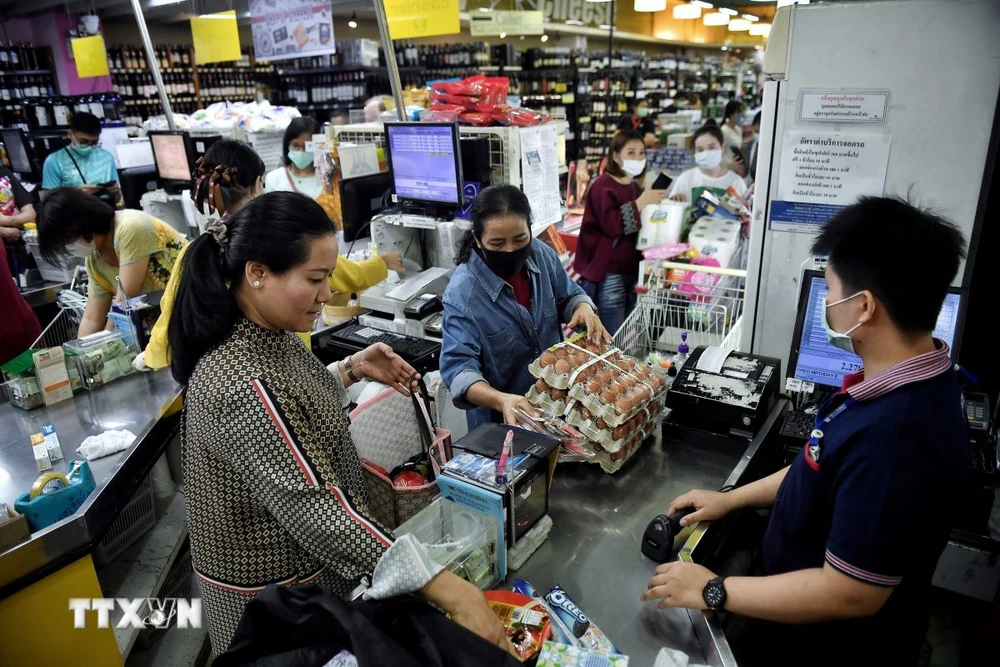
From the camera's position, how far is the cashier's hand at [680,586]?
4.72ft

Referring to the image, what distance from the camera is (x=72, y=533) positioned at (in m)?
2.11

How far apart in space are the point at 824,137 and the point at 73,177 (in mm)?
6743

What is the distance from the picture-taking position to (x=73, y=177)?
21.0ft

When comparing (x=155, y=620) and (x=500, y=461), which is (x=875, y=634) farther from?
(x=155, y=620)

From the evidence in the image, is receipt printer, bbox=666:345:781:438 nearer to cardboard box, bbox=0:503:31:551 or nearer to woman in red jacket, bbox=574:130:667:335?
cardboard box, bbox=0:503:31:551

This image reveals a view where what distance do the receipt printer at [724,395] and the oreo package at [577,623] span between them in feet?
2.85

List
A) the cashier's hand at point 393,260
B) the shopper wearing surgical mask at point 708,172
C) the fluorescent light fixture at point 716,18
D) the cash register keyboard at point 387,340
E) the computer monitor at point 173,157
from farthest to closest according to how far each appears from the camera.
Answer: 1. the fluorescent light fixture at point 716,18
2. the computer monitor at point 173,157
3. the shopper wearing surgical mask at point 708,172
4. the cashier's hand at point 393,260
5. the cash register keyboard at point 387,340

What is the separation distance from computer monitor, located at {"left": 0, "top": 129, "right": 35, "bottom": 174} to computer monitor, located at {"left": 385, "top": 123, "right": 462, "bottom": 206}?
533 centimetres

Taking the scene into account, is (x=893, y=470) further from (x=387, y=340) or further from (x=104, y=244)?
(x=104, y=244)

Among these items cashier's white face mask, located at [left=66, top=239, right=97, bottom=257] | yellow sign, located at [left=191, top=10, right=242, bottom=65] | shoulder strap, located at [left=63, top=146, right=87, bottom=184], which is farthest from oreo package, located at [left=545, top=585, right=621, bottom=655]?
yellow sign, located at [left=191, top=10, right=242, bottom=65]

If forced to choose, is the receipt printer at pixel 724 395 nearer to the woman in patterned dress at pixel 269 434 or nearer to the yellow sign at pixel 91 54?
the woman in patterned dress at pixel 269 434

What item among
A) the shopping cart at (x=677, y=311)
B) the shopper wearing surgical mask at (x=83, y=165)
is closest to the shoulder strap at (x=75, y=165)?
the shopper wearing surgical mask at (x=83, y=165)

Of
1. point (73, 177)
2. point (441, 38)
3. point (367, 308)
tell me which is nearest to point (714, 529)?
point (367, 308)

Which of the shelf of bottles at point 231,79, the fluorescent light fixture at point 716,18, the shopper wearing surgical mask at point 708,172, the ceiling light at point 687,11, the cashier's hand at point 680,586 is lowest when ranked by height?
the cashier's hand at point 680,586
